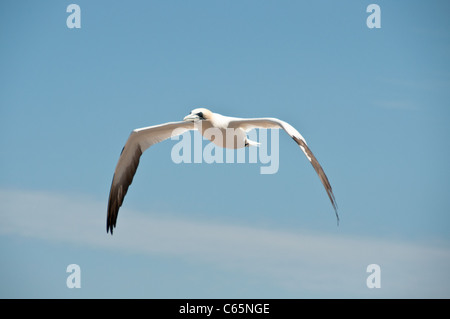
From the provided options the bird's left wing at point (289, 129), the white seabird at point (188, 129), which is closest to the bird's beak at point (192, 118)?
the white seabird at point (188, 129)

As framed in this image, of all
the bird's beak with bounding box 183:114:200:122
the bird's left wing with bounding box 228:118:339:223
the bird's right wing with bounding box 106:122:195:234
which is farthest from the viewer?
the bird's right wing with bounding box 106:122:195:234

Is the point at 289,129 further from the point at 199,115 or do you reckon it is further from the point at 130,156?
the point at 130,156

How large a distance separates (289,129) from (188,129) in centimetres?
482

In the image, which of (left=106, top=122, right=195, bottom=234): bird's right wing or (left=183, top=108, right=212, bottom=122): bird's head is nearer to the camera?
(left=183, top=108, right=212, bottom=122): bird's head

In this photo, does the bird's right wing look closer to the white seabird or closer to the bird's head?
the white seabird

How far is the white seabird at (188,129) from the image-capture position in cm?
2027

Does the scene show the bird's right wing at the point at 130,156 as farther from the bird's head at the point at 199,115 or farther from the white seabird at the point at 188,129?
the bird's head at the point at 199,115

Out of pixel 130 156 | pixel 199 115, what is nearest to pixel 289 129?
pixel 199 115

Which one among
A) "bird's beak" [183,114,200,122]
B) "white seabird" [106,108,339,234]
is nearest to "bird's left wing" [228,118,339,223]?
"white seabird" [106,108,339,234]

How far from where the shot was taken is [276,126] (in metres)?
21.8

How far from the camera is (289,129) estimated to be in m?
20.4

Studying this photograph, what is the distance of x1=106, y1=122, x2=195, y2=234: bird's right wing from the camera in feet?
78.3

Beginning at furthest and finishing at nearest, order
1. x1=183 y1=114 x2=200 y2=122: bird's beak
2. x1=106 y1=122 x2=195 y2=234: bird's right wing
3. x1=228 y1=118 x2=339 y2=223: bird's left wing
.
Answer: x1=106 y1=122 x2=195 y2=234: bird's right wing
x1=183 y1=114 x2=200 y2=122: bird's beak
x1=228 y1=118 x2=339 y2=223: bird's left wing
